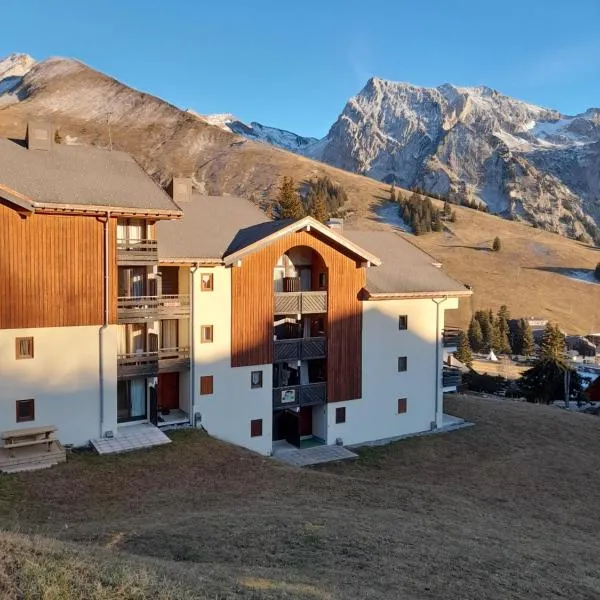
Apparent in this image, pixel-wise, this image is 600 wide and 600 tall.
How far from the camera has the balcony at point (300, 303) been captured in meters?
28.9

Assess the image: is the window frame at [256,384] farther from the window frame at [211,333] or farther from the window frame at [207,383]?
the window frame at [211,333]

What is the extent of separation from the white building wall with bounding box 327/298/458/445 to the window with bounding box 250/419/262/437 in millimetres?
4022

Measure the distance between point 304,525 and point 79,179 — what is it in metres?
17.9

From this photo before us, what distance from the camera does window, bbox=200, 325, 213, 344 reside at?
27105mm

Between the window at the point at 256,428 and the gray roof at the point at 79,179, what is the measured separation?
449 inches

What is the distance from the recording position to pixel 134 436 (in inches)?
957

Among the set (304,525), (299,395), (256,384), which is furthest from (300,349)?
(304,525)

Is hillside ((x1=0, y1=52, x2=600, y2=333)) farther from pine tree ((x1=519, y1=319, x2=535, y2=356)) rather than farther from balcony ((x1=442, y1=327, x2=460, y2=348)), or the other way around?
balcony ((x1=442, y1=327, x2=460, y2=348))

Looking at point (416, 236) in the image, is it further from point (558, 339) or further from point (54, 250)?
point (54, 250)

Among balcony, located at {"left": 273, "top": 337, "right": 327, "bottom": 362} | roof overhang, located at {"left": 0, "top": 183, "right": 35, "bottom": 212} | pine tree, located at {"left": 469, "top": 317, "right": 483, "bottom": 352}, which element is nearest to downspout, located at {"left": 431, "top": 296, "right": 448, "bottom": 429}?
balcony, located at {"left": 273, "top": 337, "right": 327, "bottom": 362}

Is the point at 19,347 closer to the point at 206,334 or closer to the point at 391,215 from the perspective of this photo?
the point at 206,334

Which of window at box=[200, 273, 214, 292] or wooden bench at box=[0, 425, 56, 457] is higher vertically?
window at box=[200, 273, 214, 292]

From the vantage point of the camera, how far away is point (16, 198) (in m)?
21.4

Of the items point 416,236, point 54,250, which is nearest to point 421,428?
point 54,250
